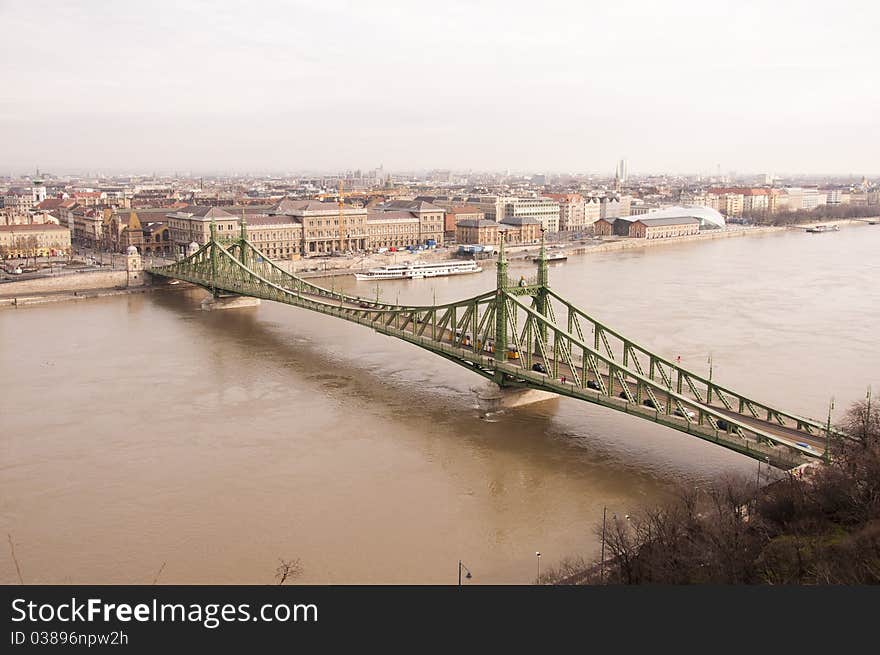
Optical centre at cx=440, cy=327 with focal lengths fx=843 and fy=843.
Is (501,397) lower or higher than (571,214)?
lower

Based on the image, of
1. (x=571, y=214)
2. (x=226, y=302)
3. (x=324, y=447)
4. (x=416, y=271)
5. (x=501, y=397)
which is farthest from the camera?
(x=571, y=214)

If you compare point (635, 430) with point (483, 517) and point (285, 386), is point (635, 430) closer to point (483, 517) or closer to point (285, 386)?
point (483, 517)

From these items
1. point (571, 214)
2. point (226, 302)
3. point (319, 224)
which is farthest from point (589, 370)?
point (571, 214)

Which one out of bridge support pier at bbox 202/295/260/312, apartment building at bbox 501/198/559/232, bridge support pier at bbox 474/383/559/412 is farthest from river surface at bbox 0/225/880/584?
apartment building at bbox 501/198/559/232

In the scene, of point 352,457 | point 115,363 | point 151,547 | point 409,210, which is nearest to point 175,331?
point 115,363

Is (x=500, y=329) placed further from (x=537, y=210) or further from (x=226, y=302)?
(x=537, y=210)

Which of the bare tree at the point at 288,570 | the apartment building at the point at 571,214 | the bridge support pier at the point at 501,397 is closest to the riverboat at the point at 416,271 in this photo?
the bridge support pier at the point at 501,397

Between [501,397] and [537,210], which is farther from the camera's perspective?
[537,210]
